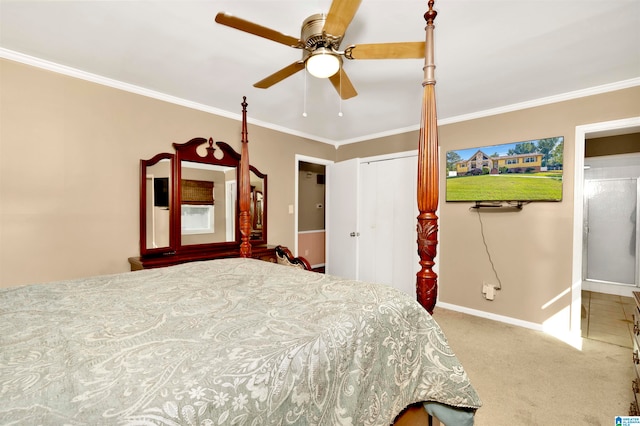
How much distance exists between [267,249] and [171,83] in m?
2.00

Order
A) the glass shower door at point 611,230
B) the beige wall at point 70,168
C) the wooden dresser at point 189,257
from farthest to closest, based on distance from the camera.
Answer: the glass shower door at point 611,230 → the wooden dresser at point 189,257 → the beige wall at point 70,168

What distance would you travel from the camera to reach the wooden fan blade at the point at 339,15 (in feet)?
4.21

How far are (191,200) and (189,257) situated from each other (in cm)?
64

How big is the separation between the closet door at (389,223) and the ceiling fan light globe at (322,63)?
2552mm

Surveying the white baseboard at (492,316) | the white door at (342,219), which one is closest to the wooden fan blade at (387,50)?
the white door at (342,219)

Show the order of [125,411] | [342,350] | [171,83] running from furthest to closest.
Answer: [171,83] → [342,350] → [125,411]

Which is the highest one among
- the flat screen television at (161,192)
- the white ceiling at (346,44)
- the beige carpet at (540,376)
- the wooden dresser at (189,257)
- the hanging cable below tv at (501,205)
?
the white ceiling at (346,44)

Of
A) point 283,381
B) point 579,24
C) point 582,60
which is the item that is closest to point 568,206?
point 582,60

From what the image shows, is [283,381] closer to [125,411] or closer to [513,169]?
[125,411]

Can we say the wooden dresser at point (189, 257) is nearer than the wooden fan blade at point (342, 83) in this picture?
No

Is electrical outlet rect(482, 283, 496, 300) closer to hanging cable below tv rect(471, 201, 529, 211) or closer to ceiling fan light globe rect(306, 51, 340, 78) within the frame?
hanging cable below tv rect(471, 201, 529, 211)

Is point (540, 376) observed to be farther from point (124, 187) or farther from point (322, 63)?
point (124, 187)

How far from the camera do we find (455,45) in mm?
2051

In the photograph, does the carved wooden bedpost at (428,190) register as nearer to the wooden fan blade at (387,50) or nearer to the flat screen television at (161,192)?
the wooden fan blade at (387,50)
